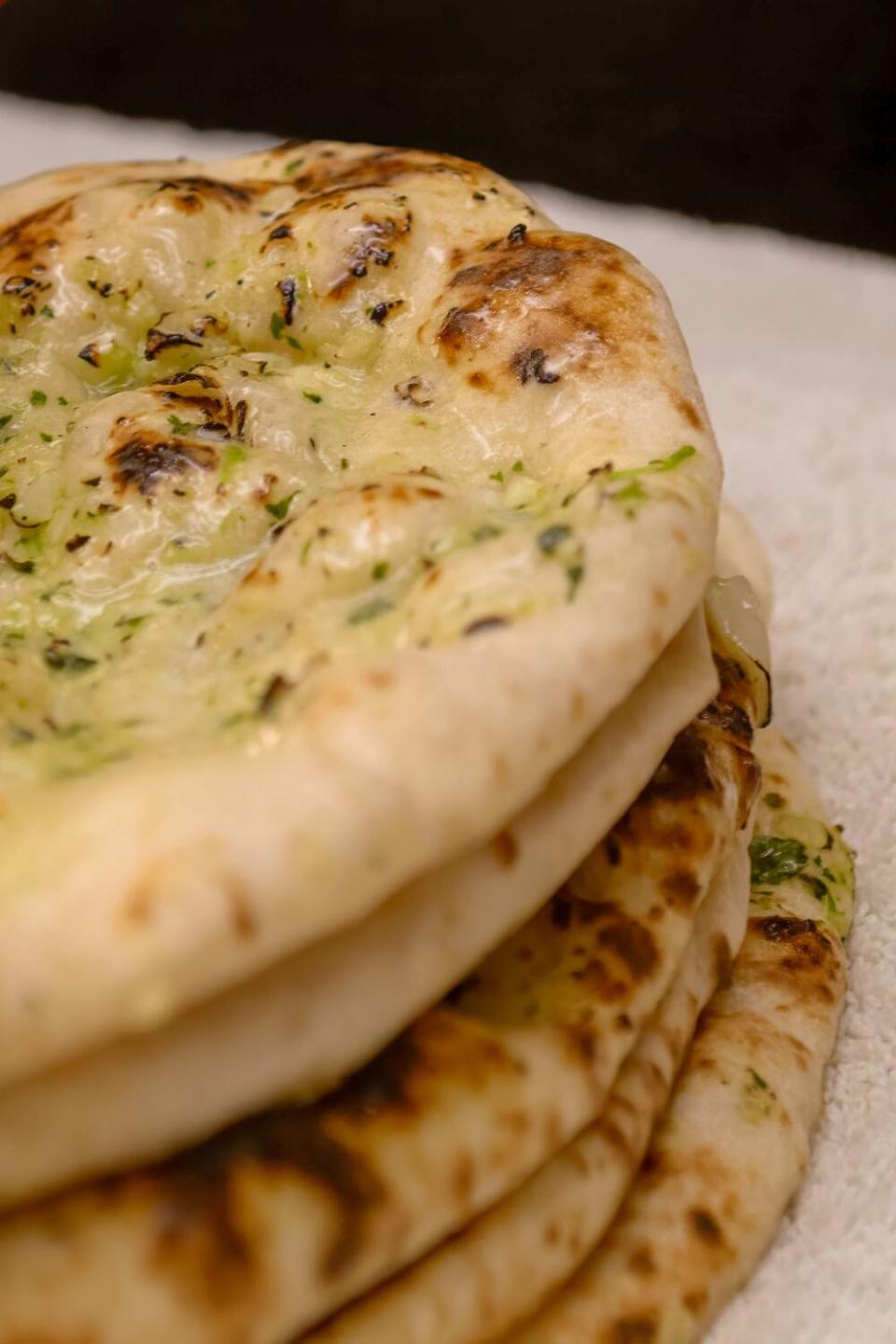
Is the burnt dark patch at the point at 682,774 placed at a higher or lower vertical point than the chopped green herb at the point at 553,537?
lower

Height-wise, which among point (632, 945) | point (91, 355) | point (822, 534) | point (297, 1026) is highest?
point (91, 355)

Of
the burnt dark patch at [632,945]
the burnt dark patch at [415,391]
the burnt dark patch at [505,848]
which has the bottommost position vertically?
the burnt dark patch at [632,945]

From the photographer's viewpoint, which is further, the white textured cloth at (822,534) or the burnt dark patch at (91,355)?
the burnt dark patch at (91,355)

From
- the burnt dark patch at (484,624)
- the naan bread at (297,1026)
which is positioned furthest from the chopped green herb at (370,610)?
the naan bread at (297,1026)

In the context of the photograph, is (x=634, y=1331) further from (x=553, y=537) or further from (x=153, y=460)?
(x=153, y=460)

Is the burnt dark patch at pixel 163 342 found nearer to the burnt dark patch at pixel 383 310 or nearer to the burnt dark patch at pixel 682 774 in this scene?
the burnt dark patch at pixel 383 310

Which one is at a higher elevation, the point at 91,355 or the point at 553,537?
the point at 553,537

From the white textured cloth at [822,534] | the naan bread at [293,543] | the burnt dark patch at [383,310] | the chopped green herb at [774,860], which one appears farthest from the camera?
the chopped green herb at [774,860]

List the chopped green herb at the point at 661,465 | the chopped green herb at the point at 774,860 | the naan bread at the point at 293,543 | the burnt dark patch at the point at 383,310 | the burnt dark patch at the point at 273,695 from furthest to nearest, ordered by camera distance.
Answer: the chopped green herb at the point at 774,860
the burnt dark patch at the point at 383,310
the chopped green herb at the point at 661,465
the burnt dark patch at the point at 273,695
the naan bread at the point at 293,543

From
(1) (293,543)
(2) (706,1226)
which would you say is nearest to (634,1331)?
(2) (706,1226)
